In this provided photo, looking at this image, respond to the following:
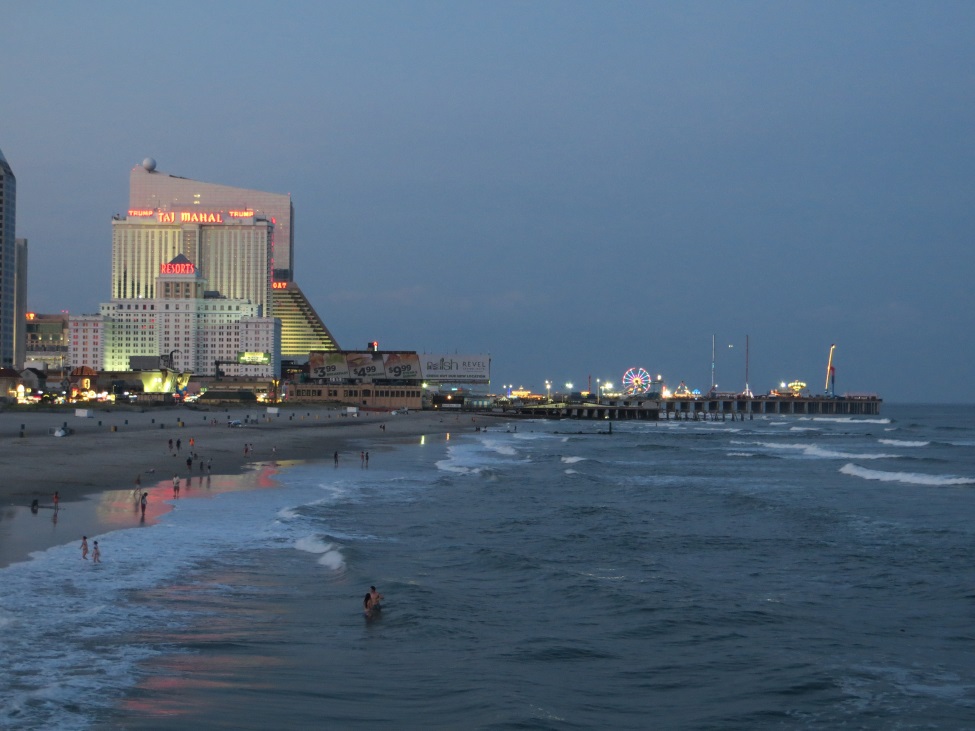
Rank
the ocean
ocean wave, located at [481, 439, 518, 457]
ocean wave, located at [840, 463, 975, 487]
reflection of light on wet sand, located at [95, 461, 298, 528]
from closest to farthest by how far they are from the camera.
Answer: the ocean
reflection of light on wet sand, located at [95, 461, 298, 528]
ocean wave, located at [840, 463, 975, 487]
ocean wave, located at [481, 439, 518, 457]

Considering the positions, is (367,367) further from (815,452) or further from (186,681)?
(186,681)

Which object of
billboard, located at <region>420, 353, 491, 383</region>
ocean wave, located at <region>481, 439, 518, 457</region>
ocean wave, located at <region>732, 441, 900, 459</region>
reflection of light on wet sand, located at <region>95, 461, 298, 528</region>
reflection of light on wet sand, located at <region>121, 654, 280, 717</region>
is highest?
billboard, located at <region>420, 353, 491, 383</region>

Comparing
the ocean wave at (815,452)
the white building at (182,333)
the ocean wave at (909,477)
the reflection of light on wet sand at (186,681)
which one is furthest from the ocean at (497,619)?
the white building at (182,333)

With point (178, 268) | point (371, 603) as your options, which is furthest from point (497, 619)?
point (178, 268)

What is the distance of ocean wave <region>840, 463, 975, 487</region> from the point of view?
4928 centimetres

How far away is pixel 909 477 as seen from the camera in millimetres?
52188

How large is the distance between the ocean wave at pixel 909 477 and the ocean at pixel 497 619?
12746 millimetres

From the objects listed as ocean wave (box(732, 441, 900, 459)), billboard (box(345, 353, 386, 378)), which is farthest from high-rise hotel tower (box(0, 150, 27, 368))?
ocean wave (box(732, 441, 900, 459))

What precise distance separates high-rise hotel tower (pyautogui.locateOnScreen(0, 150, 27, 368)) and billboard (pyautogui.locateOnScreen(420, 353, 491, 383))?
221 feet

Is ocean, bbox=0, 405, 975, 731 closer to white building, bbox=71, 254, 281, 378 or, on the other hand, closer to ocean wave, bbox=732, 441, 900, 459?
ocean wave, bbox=732, 441, 900, 459

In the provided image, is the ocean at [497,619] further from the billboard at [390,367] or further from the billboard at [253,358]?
the billboard at [253,358]

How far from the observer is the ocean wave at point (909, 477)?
162 feet

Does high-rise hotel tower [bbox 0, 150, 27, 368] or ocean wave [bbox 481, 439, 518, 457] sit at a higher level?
high-rise hotel tower [bbox 0, 150, 27, 368]

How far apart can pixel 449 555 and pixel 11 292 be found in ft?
542
